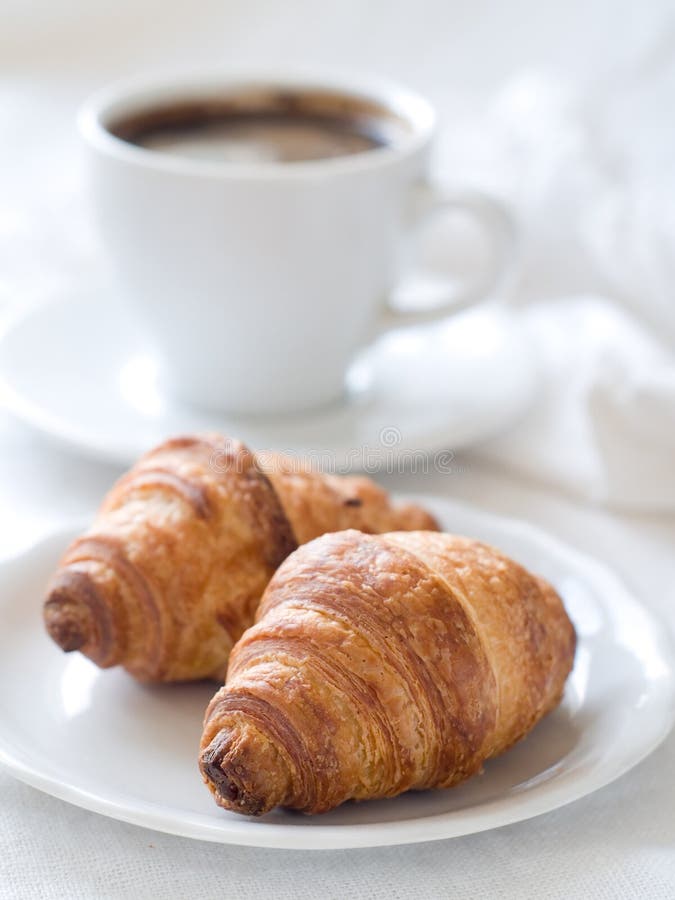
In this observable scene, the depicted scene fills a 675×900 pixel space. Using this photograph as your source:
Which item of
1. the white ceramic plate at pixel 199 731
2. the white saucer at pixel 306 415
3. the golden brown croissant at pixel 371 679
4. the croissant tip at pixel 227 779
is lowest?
the white saucer at pixel 306 415

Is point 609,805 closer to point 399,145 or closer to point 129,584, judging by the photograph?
point 129,584

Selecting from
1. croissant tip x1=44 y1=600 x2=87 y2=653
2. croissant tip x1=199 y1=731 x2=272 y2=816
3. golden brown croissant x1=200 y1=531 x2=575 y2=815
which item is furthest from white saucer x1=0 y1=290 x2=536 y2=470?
croissant tip x1=199 y1=731 x2=272 y2=816

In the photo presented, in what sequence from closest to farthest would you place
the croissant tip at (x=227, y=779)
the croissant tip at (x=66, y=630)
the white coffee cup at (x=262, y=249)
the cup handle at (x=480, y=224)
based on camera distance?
1. the croissant tip at (x=227, y=779)
2. the croissant tip at (x=66, y=630)
3. the white coffee cup at (x=262, y=249)
4. the cup handle at (x=480, y=224)

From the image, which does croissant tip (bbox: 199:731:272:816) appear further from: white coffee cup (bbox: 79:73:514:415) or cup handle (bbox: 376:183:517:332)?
cup handle (bbox: 376:183:517:332)

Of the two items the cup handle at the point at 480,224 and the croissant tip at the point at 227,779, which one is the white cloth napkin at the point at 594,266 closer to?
the cup handle at the point at 480,224

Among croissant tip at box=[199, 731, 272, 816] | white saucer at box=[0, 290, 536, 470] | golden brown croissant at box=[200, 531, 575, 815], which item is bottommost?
white saucer at box=[0, 290, 536, 470]

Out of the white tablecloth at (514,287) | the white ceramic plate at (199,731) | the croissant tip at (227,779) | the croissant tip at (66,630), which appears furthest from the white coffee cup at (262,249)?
the croissant tip at (227,779)

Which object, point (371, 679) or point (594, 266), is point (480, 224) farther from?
point (371, 679)
